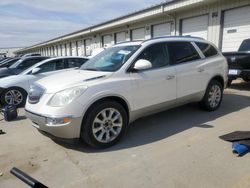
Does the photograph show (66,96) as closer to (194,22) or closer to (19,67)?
(19,67)

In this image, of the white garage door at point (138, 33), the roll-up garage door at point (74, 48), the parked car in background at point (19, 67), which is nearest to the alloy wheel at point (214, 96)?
the parked car in background at point (19, 67)

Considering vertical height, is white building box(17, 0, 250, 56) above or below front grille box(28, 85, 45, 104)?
above

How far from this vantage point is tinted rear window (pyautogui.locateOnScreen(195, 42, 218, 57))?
18.6 feet

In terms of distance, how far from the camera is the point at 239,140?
13.2 feet

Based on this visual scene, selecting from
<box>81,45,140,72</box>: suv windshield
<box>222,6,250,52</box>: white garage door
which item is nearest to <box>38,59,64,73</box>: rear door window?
<box>81,45,140,72</box>: suv windshield

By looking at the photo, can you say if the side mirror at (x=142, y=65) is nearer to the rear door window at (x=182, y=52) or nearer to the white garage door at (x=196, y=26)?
the rear door window at (x=182, y=52)

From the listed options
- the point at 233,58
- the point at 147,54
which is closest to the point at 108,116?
the point at 147,54

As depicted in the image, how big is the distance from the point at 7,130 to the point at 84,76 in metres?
2.49

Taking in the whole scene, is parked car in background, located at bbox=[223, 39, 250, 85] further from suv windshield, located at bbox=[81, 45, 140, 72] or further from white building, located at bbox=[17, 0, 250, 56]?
suv windshield, located at bbox=[81, 45, 140, 72]

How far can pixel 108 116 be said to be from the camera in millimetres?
4078

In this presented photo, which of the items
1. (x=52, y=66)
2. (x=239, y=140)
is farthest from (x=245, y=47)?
(x=52, y=66)

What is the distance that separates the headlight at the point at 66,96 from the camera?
3746 mm

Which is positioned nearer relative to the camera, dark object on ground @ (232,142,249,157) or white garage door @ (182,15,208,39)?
dark object on ground @ (232,142,249,157)

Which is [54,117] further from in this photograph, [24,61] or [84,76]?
[24,61]
